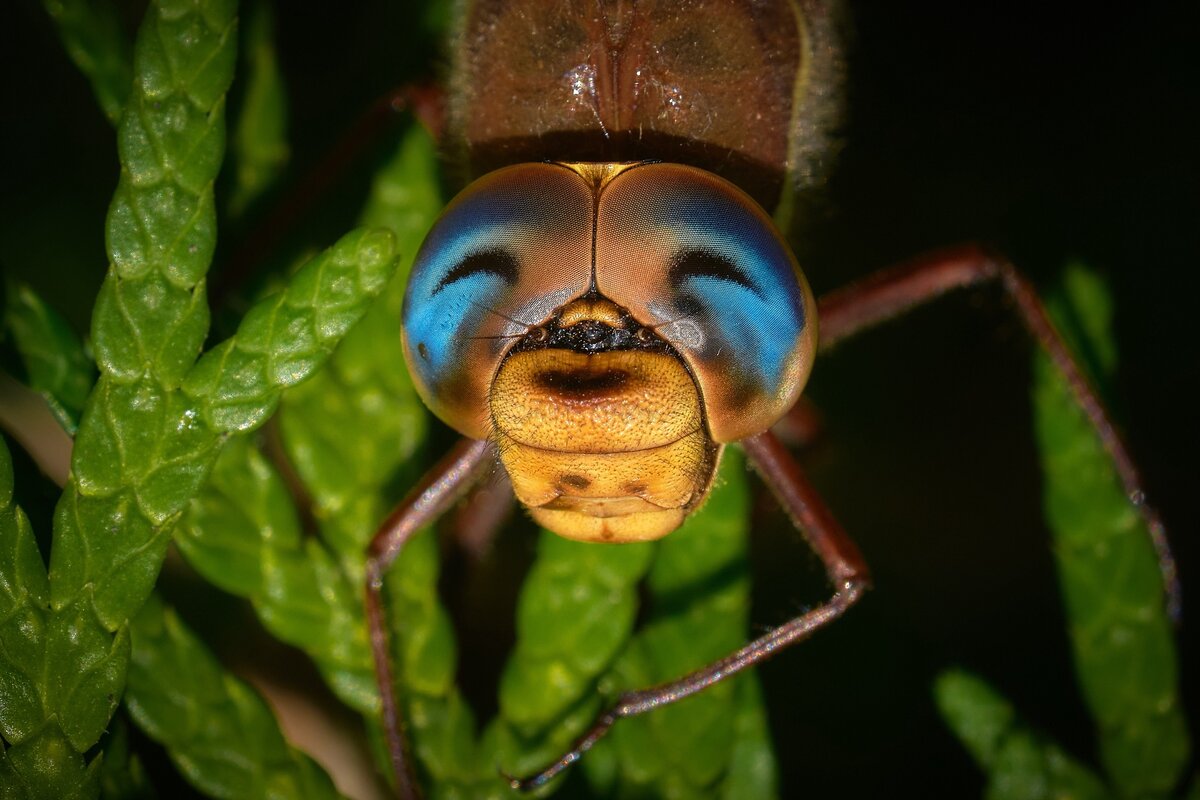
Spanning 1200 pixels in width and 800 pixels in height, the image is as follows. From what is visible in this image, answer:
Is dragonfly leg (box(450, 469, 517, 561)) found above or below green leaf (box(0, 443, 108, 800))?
below

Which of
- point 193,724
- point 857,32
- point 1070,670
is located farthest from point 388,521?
point 857,32

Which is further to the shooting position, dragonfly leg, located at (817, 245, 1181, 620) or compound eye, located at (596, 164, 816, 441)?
dragonfly leg, located at (817, 245, 1181, 620)

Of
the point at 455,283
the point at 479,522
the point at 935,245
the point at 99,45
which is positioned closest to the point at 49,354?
the point at 99,45

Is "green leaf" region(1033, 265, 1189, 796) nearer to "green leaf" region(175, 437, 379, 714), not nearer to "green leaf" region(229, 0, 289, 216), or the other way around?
"green leaf" region(175, 437, 379, 714)

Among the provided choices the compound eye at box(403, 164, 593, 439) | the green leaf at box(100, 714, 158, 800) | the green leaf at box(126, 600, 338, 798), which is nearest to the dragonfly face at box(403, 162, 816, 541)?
the compound eye at box(403, 164, 593, 439)

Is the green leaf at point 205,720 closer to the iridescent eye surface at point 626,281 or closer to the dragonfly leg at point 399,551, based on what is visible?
the dragonfly leg at point 399,551

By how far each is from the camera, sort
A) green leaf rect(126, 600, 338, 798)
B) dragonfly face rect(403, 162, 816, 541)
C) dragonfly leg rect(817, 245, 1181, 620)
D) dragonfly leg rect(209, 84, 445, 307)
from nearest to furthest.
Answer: dragonfly face rect(403, 162, 816, 541), green leaf rect(126, 600, 338, 798), dragonfly leg rect(817, 245, 1181, 620), dragonfly leg rect(209, 84, 445, 307)

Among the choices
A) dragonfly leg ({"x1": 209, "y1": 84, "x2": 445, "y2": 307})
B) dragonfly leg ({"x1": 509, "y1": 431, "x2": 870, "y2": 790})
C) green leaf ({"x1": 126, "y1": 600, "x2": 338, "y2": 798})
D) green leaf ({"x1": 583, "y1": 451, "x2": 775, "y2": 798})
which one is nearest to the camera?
green leaf ({"x1": 126, "y1": 600, "x2": 338, "y2": 798})

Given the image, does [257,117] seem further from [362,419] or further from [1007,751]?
[1007,751]

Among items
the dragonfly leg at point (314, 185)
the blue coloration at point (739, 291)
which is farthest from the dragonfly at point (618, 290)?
the dragonfly leg at point (314, 185)
